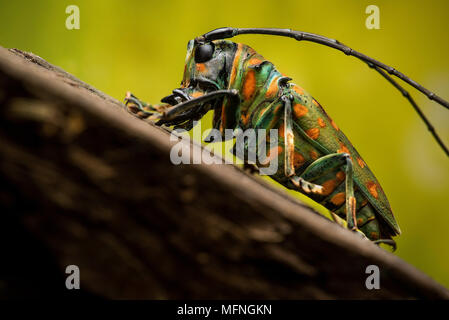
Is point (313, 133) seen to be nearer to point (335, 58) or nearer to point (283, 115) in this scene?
point (283, 115)

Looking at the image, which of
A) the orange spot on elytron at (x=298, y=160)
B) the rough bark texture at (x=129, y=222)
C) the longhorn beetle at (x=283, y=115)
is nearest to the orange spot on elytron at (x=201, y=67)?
the longhorn beetle at (x=283, y=115)

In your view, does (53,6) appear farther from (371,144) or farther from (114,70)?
(371,144)

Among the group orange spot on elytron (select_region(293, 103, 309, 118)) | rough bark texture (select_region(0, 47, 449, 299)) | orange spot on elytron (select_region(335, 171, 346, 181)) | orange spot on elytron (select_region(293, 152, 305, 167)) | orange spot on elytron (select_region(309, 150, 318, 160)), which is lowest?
rough bark texture (select_region(0, 47, 449, 299))

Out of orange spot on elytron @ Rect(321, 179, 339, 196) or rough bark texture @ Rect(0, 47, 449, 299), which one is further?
orange spot on elytron @ Rect(321, 179, 339, 196)

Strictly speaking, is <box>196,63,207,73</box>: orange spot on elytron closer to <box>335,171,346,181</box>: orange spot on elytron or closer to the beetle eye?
the beetle eye

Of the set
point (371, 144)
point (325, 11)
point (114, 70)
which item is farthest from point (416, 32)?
point (114, 70)

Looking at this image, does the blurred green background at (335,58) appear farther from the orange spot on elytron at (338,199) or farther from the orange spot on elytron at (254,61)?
the orange spot on elytron at (338,199)

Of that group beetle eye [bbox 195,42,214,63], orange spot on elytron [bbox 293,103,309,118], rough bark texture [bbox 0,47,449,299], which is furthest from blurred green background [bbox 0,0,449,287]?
rough bark texture [bbox 0,47,449,299]
